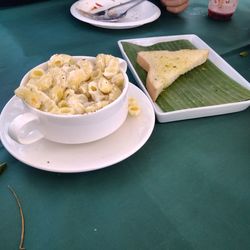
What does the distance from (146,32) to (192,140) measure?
0.48 meters

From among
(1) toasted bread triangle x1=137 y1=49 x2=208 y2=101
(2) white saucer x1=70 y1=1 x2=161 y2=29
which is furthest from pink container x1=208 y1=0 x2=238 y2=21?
(1) toasted bread triangle x1=137 y1=49 x2=208 y2=101

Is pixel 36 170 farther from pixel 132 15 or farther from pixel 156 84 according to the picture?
pixel 132 15

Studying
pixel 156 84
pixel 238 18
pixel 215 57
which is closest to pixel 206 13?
pixel 238 18

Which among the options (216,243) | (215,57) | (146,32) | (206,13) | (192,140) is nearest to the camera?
(216,243)

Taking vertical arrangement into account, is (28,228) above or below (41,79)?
below

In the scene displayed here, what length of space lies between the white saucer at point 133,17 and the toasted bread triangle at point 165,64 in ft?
0.64

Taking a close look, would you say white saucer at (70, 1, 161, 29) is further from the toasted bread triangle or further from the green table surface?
the green table surface

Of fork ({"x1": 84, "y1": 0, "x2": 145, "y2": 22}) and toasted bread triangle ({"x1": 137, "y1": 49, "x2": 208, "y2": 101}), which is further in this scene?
fork ({"x1": 84, "y1": 0, "x2": 145, "y2": 22})

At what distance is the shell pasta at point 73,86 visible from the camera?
417 millimetres

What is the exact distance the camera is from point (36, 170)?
1.47ft

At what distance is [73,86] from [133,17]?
0.56m

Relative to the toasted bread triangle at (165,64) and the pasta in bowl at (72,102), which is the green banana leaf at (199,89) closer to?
the toasted bread triangle at (165,64)

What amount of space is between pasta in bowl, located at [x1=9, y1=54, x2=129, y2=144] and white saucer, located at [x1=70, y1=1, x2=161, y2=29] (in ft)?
1.28

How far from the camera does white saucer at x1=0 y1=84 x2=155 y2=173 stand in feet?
1.37
